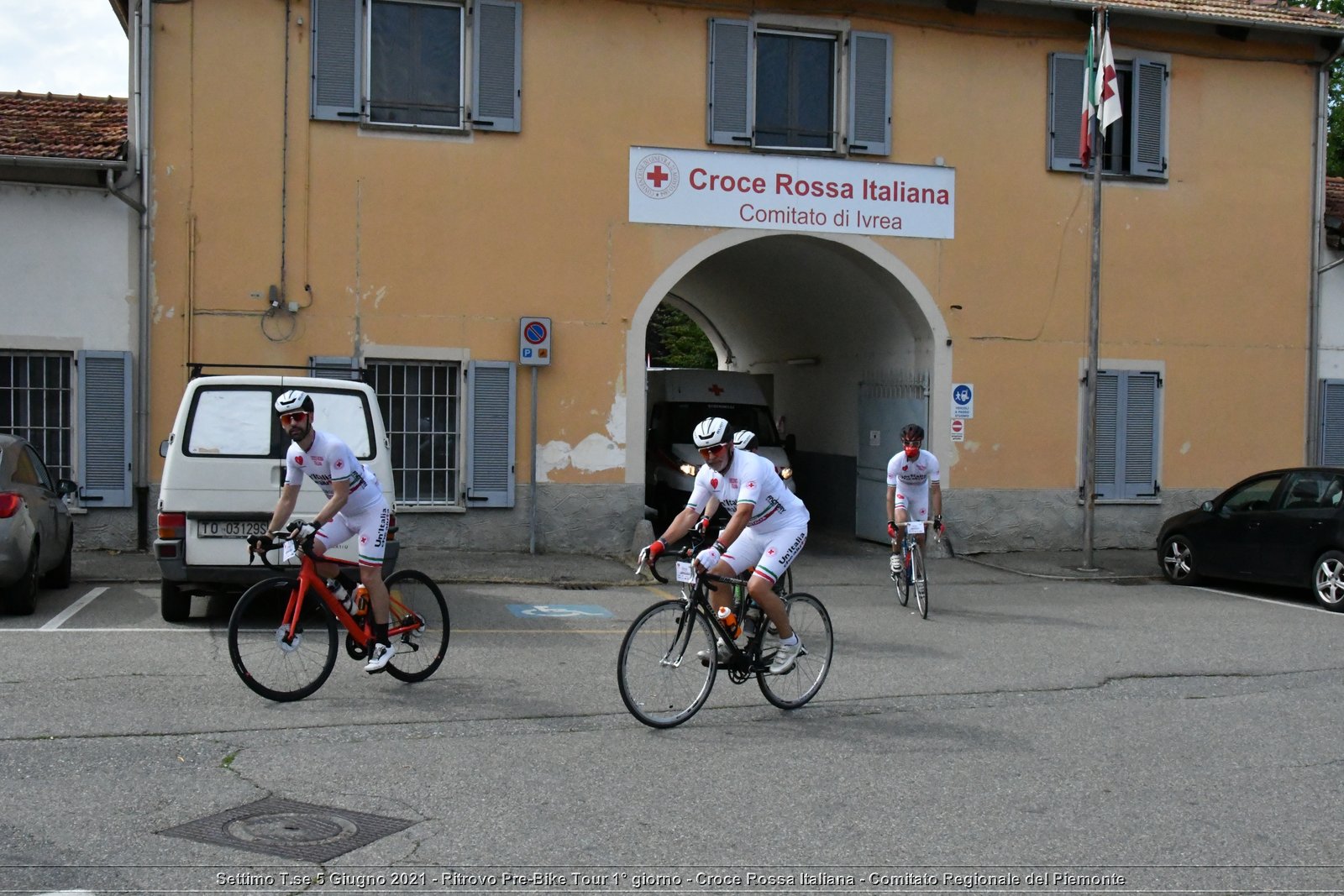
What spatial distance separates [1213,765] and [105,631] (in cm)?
770

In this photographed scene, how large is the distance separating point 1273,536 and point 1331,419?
612 cm

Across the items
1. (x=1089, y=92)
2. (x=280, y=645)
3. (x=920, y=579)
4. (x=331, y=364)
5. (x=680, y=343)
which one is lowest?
(x=920, y=579)

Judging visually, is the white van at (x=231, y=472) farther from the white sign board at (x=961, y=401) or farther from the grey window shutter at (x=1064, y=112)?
the grey window shutter at (x=1064, y=112)

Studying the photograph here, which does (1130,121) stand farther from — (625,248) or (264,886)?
(264,886)

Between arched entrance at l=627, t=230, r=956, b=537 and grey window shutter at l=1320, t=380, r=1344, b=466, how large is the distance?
18.6ft

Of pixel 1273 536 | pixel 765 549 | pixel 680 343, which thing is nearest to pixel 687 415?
pixel 1273 536

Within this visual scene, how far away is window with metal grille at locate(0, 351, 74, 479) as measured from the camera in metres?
15.1

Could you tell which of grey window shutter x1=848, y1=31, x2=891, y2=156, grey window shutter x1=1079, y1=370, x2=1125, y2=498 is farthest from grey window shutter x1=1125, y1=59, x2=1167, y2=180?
grey window shutter x1=848, y1=31, x2=891, y2=156

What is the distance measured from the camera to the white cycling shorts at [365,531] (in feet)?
26.3

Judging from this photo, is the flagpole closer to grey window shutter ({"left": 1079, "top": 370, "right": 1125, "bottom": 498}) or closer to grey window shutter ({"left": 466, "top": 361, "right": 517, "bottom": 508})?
grey window shutter ({"left": 1079, "top": 370, "right": 1125, "bottom": 498})

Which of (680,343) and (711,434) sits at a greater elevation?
(680,343)

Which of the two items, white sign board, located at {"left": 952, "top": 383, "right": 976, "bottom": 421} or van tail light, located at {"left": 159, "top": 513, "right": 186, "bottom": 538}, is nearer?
van tail light, located at {"left": 159, "top": 513, "right": 186, "bottom": 538}

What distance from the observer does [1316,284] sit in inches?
747

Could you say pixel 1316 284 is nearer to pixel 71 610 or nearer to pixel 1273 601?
pixel 1273 601
